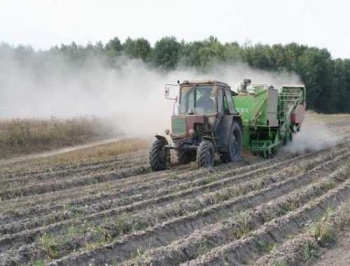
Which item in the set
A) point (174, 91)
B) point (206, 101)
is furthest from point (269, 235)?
point (174, 91)

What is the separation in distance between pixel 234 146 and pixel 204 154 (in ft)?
7.12

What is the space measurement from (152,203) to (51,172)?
5.20m

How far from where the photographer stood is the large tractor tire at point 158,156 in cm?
1521

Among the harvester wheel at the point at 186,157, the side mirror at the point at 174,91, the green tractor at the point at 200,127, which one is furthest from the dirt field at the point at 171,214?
the side mirror at the point at 174,91

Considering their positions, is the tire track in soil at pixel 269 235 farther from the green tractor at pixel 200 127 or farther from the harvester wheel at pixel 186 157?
the harvester wheel at pixel 186 157

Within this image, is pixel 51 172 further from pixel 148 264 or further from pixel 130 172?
pixel 148 264

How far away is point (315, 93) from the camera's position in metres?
66.6

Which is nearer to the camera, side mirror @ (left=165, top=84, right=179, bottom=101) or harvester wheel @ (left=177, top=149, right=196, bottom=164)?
side mirror @ (left=165, top=84, right=179, bottom=101)

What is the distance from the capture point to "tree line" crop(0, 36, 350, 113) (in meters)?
54.9

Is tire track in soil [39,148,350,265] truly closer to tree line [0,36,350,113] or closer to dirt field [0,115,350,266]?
dirt field [0,115,350,266]

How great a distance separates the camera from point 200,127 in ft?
50.5

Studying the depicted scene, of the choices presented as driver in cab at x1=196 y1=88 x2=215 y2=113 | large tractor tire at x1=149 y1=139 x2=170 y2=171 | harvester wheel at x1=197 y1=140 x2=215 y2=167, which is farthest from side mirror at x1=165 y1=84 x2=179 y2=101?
harvester wheel at x1=197 y1=140 x2=215 y2=167

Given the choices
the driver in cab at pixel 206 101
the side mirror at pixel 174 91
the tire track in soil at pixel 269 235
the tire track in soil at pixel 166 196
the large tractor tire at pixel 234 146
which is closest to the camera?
the tire track in soil at pixel 269 235

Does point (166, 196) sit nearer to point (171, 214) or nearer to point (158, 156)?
point (171, 214)
